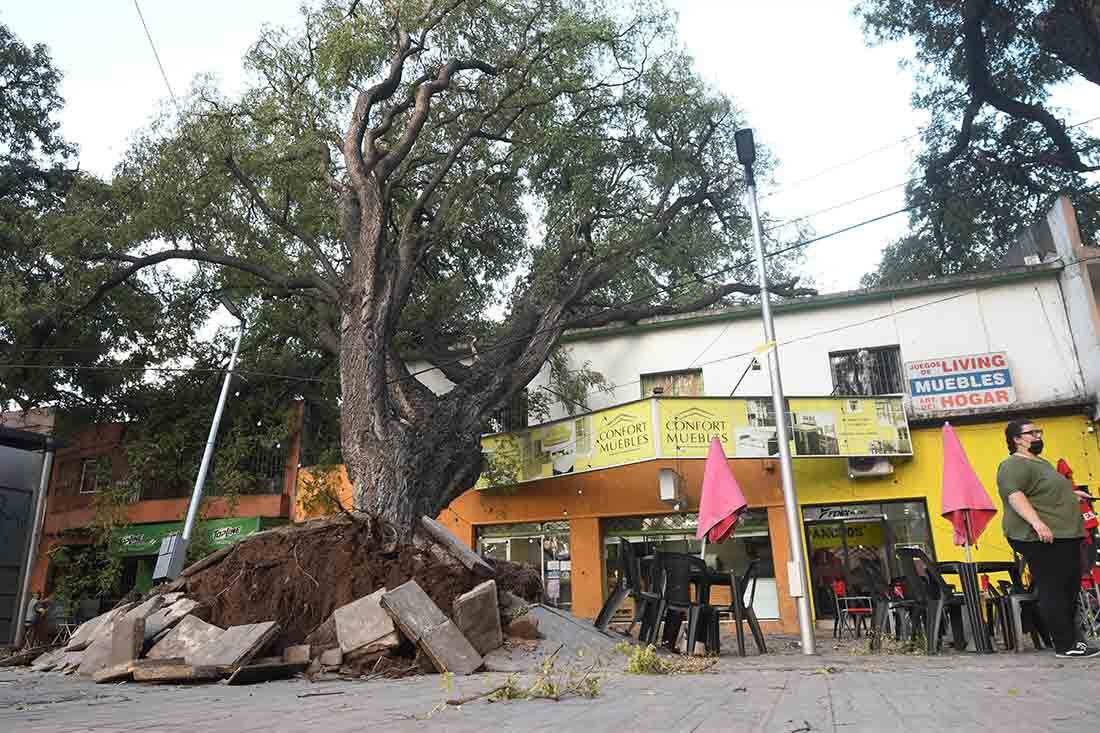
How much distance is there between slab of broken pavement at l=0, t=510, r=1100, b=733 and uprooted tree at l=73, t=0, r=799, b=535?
4213mm

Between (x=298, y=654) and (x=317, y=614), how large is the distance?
1261 millimetres

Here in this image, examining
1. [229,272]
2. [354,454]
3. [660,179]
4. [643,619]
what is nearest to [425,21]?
[660,179]

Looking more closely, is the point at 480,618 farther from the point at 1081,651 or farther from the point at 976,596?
the point at 1081,651

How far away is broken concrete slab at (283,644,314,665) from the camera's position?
6.99m

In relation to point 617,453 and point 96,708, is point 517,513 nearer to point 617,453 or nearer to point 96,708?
point 617,453

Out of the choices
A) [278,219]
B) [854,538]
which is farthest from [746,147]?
[278,219]

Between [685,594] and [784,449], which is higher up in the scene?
[784,449]

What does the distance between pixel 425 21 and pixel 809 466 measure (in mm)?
11847

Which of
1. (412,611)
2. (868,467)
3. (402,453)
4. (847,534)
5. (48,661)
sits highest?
(402,453)

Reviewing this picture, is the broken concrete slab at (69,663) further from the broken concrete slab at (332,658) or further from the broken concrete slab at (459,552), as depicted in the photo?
the broken concrete slab at (459,552)

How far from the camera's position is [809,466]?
50.1ft

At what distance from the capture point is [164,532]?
20.5m

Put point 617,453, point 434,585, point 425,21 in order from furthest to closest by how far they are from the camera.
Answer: point 617,453 < point 425,21 < point 434,585

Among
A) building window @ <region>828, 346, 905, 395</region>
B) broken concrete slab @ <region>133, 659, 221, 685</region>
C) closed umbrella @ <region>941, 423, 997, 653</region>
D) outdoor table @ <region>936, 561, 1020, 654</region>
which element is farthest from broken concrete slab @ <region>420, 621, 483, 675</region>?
building window @ <region>828, 346, 905, 395</region>
